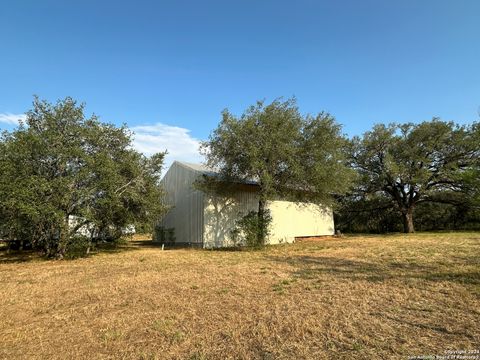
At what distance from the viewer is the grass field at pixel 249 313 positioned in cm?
434

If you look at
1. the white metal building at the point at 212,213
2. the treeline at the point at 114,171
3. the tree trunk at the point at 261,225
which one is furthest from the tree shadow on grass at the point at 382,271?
the white metal building at the point at 212,213

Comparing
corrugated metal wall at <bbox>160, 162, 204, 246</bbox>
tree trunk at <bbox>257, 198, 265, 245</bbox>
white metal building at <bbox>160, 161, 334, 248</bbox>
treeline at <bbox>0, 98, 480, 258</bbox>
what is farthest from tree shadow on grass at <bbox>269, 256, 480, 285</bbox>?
corrugated metal wall at <bbox>160, 162, 204, 246</bbox>

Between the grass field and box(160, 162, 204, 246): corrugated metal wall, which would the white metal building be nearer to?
box(160, 162, 204, 246): corrugated metal wall

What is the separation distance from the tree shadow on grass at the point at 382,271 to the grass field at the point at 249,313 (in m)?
0.03

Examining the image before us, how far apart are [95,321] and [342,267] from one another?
7.56 m

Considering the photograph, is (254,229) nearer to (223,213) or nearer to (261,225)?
(261,225)

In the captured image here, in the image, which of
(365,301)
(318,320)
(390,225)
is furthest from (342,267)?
(390,225)

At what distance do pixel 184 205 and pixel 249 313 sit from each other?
16.4m

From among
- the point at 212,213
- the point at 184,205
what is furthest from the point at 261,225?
the point at 184,205

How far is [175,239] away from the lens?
22.4m

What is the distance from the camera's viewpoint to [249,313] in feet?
18.9

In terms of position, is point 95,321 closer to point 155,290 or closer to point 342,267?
point 155,290

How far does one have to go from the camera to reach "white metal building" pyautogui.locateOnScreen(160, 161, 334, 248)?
19812 mm

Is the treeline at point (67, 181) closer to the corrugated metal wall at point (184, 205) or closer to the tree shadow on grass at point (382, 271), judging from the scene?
the corrugated metal wall at point (184, 205)
